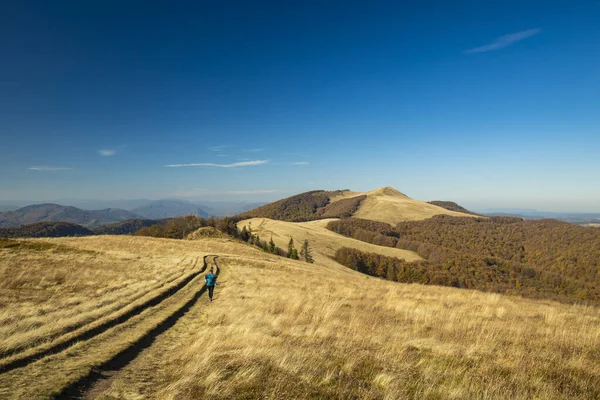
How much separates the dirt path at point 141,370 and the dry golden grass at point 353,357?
0.05 metres

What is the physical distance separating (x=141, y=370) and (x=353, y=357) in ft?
21.7

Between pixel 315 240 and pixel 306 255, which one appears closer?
pixel 306 255

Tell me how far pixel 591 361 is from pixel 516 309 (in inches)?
358

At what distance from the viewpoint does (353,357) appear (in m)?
7.67

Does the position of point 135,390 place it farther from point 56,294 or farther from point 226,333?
point 56,294

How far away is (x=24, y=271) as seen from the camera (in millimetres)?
25672

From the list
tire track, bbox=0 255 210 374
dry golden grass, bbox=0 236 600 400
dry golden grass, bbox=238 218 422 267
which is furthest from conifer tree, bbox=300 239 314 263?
dry golden grass, bbox=0 236 600 400

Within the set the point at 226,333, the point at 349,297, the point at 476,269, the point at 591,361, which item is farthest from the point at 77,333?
the point at 476,269

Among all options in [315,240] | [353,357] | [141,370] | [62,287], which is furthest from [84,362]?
[315,240]

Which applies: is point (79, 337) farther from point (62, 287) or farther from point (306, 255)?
point (306, 255)

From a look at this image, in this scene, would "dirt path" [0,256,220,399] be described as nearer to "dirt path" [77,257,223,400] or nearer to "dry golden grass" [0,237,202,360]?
"dirt path" [77,257,223,400]

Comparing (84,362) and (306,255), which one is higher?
(84,362)

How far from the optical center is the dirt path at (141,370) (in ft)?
23.8

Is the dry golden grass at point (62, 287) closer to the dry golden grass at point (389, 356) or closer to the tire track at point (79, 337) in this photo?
the tire track at point (79, 337)
